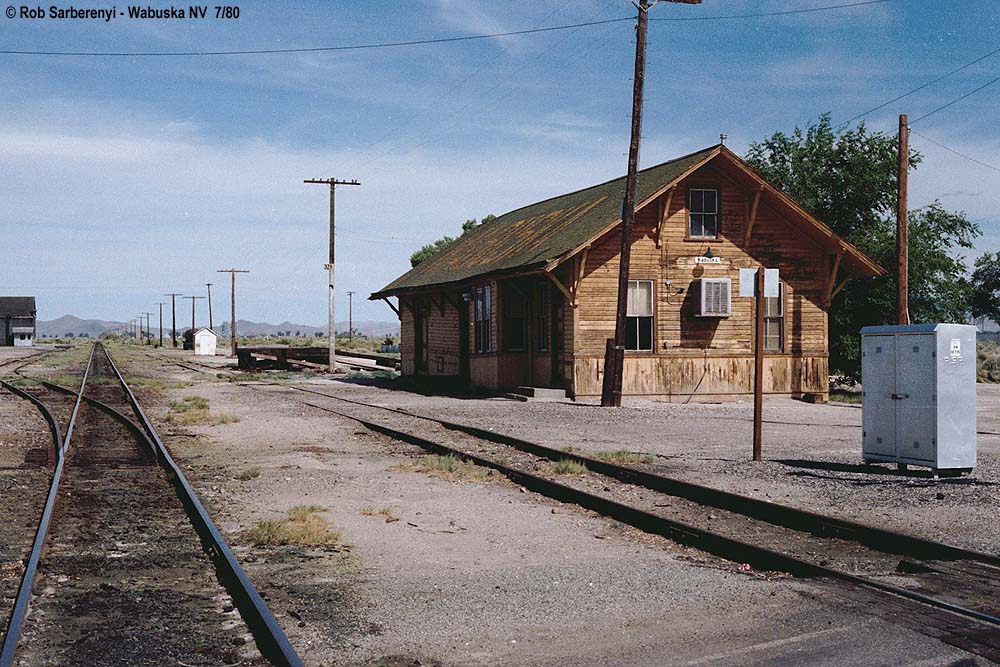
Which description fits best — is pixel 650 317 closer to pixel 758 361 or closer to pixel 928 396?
pixel 758 361

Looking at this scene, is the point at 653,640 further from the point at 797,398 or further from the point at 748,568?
the point at 797,398

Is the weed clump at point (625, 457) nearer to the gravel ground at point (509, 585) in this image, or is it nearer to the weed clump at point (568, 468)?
the gravel ground at point (509, 585)

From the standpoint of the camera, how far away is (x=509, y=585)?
22.5ft

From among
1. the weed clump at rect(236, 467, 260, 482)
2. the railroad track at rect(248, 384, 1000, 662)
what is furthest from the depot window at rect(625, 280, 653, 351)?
the weed clump at rect(236, 467, 260, 482)

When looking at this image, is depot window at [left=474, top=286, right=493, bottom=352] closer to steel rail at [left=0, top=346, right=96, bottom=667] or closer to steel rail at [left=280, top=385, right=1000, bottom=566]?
steel rail at [left=280, top=385, right=1000, bottom=566]

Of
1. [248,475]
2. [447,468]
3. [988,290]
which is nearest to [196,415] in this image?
[248,475]

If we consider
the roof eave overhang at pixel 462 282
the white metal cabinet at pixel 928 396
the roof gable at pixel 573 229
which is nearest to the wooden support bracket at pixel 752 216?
the roof gable at pixel 573 229

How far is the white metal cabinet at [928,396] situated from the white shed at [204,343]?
78.7m

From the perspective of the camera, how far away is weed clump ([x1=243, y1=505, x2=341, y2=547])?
26.9ft

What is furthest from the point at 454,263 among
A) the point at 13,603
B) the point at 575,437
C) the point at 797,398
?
the point at 13,603

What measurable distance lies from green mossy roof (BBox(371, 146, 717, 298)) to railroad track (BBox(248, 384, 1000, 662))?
11994 mm

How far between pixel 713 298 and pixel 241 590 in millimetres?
20060

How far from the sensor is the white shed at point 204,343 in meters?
85.4

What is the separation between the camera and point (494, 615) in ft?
20.0
